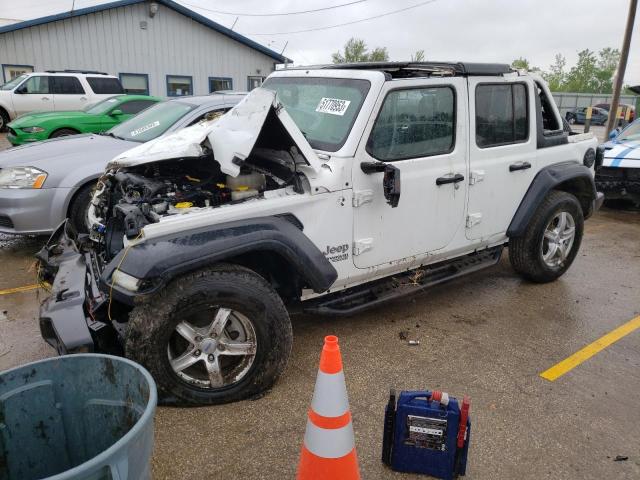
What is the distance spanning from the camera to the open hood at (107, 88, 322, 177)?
3.13m

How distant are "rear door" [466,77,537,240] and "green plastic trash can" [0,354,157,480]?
3049mm

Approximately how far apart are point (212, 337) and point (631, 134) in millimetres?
9307

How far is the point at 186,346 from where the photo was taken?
10.2 ft

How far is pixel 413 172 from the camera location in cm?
378

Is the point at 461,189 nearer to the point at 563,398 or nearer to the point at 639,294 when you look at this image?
the point at 563,398

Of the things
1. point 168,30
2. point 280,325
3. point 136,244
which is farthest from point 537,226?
point 168,30

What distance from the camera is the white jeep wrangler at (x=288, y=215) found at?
2.95 m

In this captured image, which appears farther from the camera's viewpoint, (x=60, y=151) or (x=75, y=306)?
(x=60, y=151)

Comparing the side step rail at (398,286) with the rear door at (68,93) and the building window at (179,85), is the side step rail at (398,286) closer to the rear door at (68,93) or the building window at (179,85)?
the rear door at (68,93)

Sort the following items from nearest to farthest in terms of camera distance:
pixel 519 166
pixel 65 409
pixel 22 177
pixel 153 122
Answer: pixel 65 409 < pixel 519 166 < pixel 22 177 < pixel 153 122

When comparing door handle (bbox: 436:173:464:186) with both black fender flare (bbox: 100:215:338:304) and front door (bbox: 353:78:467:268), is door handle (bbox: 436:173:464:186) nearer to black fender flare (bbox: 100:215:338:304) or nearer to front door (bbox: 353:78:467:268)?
front door (bbox: 353:78:467:268)

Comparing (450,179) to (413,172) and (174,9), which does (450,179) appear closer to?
(413,172)

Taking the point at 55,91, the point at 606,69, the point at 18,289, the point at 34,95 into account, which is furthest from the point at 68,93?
the point at 606,69

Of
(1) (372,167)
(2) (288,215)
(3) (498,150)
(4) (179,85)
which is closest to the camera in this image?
(2) (288,215)
